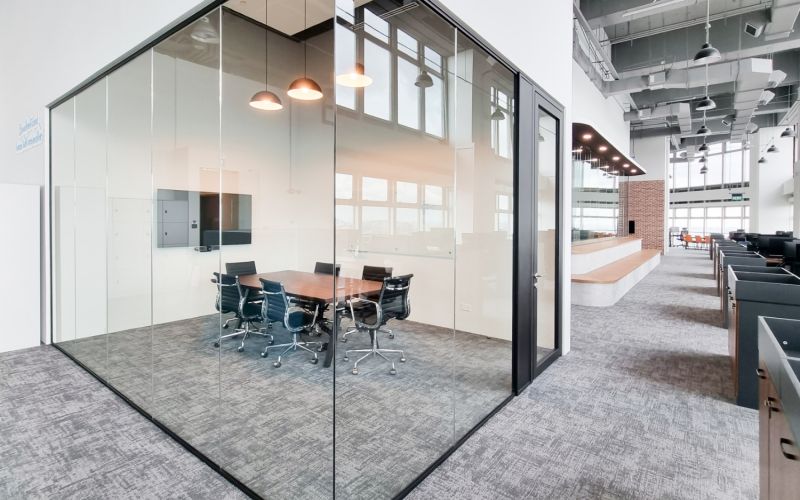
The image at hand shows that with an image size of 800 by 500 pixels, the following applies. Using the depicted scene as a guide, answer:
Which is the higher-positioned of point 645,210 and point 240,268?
point 645,210

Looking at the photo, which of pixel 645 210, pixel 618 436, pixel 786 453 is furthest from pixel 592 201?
pixel 786 453

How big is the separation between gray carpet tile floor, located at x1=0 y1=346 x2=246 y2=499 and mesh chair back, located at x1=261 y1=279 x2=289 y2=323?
963 millimetres

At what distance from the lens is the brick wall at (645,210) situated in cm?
Answer: 1605

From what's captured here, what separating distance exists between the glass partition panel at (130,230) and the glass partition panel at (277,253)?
1147mm

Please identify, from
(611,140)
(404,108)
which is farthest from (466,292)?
(611,140)

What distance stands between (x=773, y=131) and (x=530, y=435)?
19151mm

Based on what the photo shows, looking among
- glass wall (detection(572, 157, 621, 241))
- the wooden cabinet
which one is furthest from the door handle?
glass wall (detection(572, 157, 621, 241))

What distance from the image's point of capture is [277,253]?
2240 mm

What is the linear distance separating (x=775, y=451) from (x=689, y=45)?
1000cm

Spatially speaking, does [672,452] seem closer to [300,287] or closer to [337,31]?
[300,287]

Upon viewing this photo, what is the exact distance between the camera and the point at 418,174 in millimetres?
3031

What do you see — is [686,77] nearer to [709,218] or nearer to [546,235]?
[546,235]

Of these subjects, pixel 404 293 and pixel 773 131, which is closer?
pixel 404 293

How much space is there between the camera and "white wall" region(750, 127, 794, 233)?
15.7 metres
